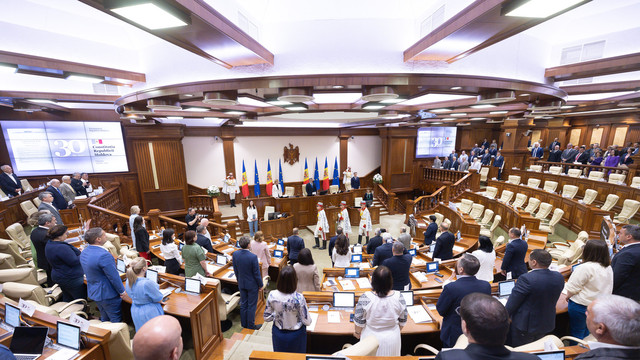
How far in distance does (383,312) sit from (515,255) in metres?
2.49

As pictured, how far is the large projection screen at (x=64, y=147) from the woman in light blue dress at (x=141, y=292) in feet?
25.5

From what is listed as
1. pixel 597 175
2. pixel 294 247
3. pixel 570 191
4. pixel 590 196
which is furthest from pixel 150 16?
pixel 597 175

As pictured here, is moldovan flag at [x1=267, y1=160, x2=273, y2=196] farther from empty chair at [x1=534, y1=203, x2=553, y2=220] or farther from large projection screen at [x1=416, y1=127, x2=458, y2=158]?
empty chair at [x1=534, y1=203, x2=553, y2=220]

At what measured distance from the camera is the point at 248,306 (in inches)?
131

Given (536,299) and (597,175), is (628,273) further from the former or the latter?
(597,175)

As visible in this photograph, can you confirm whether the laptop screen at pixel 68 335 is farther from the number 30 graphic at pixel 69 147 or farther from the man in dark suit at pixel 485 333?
the number 30 graphic at pixel 69 147

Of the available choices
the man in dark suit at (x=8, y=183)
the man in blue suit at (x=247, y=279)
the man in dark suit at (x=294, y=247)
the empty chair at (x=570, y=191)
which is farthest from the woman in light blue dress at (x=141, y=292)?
the empty chair at (x=570, y=191)

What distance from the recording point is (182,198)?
8.82m

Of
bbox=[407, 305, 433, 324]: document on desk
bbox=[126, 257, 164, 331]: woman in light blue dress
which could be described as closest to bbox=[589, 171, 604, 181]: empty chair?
bbox=[407, 305, 433, 324]: document on desk

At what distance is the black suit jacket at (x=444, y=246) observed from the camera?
4.03m

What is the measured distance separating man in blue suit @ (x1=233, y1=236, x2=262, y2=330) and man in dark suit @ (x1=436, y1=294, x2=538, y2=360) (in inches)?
97.7

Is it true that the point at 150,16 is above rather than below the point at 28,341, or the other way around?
above

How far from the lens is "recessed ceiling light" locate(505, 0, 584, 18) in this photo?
4.76 feet

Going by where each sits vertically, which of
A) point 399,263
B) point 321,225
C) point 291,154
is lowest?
point 321,225
